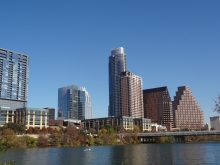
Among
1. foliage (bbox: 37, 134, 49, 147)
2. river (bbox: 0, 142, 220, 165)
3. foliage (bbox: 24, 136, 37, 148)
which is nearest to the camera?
river (bbox: 0, 142, 220, 165)

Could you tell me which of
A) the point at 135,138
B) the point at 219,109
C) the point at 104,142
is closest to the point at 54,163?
the point at 219,109

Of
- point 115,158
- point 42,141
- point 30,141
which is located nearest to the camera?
point 115,158

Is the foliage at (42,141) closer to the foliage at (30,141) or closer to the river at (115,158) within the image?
the foliage at (30,141)

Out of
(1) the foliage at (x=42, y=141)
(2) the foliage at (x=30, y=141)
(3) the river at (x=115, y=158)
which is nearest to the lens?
(3) the river at (x=115, y=158)

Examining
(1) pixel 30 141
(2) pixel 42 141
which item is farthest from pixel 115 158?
(2) pixel 42 141

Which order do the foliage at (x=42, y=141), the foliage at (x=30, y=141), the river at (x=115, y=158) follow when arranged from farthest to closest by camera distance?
the foliage at (x=42, y=141) < the foliage at (x=30, y=141) < the river at (x=115, y=158)

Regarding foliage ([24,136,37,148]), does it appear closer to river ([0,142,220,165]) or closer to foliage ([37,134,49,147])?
foliage ([37,134,49,147])

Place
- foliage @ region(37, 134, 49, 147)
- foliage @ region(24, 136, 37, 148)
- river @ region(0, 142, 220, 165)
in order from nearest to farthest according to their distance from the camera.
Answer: river @ region(0, 142, 220, 165) → foliage @ region(24, 136, 37, 148) → foliage @ region(37, 134, 49, 147)

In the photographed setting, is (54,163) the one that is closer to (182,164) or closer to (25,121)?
(182,164)

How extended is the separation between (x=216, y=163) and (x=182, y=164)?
8.25 metres

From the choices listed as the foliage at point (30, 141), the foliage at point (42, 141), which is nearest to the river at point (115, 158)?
the foliage at point (30, 141)

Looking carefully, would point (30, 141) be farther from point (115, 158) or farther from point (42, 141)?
point (115, 158)

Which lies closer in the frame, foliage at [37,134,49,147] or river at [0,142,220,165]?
river at [0,142,220,165]

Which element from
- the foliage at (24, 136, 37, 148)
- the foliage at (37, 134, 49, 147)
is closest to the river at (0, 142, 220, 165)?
the foliage at (24, 136, 37, 148)
